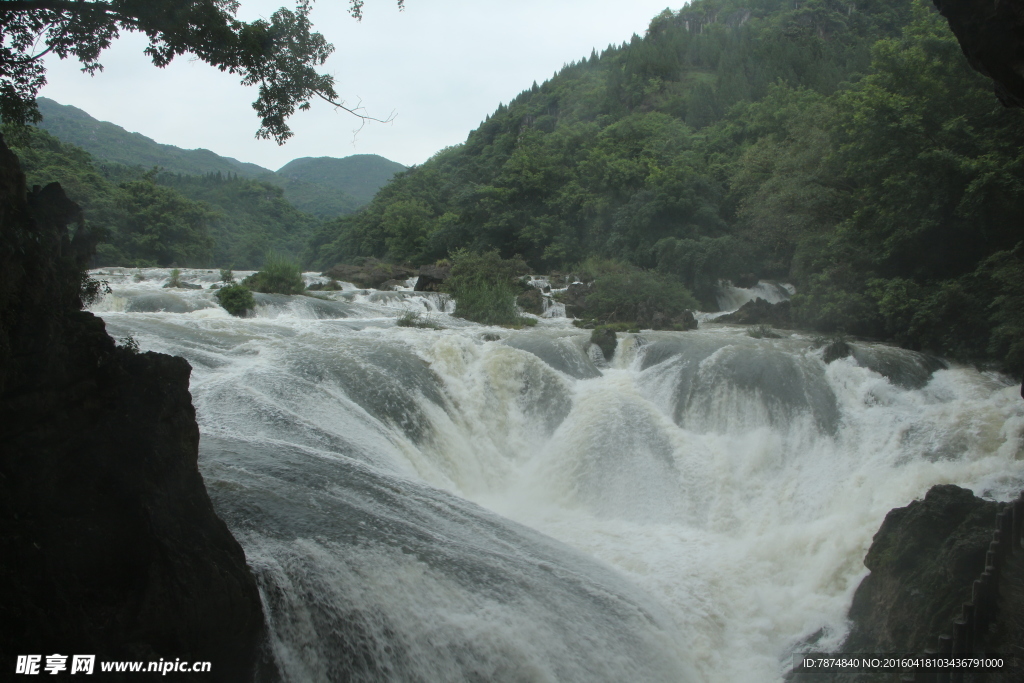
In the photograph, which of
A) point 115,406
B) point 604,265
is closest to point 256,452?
point 115,406

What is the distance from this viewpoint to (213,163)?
136m

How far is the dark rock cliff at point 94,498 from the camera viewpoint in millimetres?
3340

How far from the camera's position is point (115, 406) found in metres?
3.97

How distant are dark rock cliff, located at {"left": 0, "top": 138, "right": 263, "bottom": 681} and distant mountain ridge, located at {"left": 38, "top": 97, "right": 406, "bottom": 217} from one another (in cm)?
3838

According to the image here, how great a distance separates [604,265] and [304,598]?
22646 millimetres

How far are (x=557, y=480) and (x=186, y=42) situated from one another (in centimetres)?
733

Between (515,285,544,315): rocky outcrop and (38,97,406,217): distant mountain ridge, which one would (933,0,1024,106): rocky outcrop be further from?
(38,97,406,217): distant mountain ridge

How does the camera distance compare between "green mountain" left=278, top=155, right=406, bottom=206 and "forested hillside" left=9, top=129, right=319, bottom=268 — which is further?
"green mountain" left=278, top=155, right=406, bottom=206

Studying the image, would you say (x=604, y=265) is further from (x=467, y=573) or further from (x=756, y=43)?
(x=756, y=43)

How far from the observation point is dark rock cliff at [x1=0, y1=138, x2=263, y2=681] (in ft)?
11.0

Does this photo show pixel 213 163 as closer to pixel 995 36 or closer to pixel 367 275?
pixel 367 275

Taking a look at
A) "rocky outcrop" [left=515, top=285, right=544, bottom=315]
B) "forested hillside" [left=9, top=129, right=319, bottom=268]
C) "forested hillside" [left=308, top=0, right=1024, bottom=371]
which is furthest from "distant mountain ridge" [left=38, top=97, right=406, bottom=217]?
"rocky outcrop" [left=515, top=285, right=544, bottom=315]

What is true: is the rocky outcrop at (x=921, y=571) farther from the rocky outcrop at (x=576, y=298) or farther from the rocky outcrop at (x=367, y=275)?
the rocky outcrop at (x=367, y=275)

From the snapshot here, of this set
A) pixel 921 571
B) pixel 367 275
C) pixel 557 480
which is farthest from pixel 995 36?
pixel 367 275
